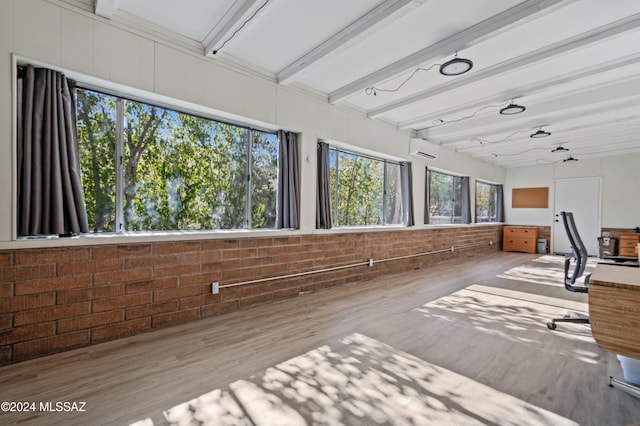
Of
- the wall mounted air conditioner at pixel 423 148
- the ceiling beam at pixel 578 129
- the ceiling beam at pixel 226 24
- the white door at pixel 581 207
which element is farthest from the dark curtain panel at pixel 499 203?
the ceiling beam at pixel 226 24

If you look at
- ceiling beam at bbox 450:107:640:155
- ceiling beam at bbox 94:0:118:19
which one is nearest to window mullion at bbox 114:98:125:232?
ceiling beam at bbox 94:0:118:19

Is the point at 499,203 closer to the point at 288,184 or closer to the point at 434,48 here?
the point at 434,48

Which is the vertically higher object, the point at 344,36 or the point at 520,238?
the point at 344,36

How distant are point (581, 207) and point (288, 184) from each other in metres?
8.94

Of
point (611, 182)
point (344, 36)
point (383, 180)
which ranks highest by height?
point (344, 36)

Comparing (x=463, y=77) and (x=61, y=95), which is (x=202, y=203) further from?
(x=463, y=77)

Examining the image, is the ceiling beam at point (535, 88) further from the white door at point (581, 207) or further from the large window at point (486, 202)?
the white door at point (581, 207)

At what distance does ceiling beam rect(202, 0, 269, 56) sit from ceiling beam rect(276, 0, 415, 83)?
80 cm

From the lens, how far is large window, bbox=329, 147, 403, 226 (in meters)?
5.02

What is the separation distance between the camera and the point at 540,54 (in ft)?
10.1

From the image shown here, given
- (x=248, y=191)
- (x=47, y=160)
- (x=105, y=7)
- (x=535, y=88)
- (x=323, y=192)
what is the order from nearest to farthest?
(x=47, y=160) < (x=105, y=7) < (x=248, y=191) < (x=535, y=88) < (x=323, y=192)

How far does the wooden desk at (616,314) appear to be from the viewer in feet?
5.83

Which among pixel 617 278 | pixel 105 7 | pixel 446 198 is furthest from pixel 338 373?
pixel 446 198

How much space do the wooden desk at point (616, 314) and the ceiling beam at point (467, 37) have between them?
203 centimetres
